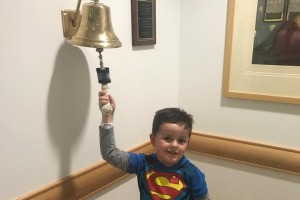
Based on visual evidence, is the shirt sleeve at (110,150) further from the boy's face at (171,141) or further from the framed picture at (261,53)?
the framed picture at (261,53)

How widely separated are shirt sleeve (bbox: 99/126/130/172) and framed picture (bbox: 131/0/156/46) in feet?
1.45

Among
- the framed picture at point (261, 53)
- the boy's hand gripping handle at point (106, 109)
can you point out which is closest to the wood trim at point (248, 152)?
the framed picture at point (261, 53)

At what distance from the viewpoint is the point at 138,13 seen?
1.18 metres

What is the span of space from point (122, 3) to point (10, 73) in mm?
523

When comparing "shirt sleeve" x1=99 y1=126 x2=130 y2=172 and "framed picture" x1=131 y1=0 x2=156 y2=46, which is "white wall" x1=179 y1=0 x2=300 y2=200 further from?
"shirt sleeve" x1=99 y1=126 x2=130 y2=172

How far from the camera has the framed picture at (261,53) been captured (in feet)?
4.01

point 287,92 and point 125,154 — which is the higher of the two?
point 287,92

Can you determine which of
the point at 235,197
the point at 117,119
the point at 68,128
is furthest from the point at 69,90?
the point at 235,197

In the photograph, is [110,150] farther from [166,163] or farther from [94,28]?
[94,28]

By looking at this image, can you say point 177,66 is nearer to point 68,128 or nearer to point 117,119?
point 117,119

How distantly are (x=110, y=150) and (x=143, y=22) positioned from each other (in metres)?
0.58

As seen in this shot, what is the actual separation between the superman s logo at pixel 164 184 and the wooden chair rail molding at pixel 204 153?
230mm

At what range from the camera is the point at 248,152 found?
1395mm

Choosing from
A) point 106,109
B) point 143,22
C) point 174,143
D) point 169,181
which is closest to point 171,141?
point 174,143
